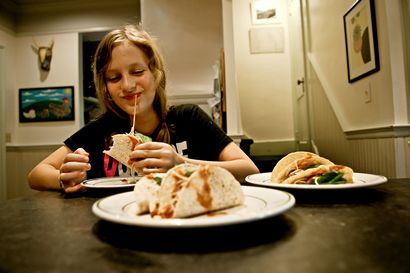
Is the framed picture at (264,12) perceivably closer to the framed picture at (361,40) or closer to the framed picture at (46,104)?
the framed picture at (361,40)

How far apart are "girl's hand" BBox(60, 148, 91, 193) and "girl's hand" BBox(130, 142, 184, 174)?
0.18 metres

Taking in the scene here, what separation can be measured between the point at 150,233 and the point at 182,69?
12.1 ft

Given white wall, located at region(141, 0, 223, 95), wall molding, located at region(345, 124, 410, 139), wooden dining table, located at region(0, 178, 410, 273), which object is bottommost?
wooden dining table, located at region(0, 178, 410, 273)

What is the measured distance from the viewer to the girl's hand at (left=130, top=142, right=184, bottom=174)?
2.71 ft

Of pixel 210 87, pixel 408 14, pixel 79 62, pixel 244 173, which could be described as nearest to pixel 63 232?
pixel 244 173

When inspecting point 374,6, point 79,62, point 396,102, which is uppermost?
point 79,62

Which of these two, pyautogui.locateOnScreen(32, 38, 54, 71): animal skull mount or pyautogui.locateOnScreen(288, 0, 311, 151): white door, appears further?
pyautogui.locateOnScreen(32, 38, 54, 71): animal skull mount

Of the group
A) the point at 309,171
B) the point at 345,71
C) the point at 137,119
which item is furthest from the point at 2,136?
the point at 309,171

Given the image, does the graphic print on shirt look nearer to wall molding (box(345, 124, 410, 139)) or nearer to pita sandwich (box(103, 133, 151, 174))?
pita sandwich (box(103, 133, 151, 174))

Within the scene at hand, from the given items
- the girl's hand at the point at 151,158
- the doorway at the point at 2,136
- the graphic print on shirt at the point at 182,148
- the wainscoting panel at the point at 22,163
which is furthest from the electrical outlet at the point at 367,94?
the doorway at the point at 2,136

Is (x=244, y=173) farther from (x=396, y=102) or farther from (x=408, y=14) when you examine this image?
(x=408, y=14)

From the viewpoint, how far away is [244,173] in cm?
122

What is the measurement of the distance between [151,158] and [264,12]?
11.8 ft

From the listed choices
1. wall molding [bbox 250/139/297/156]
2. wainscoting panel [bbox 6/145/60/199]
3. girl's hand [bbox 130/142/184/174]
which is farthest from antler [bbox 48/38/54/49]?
girl's hand [bbox 130/142/184/174]
